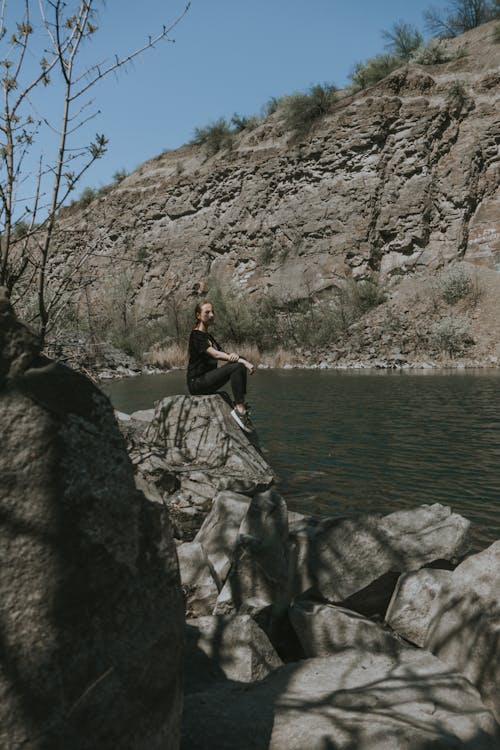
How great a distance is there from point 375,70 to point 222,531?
109 ft

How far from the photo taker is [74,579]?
1.43 m

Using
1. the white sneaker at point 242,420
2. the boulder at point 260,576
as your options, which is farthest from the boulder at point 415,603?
the white sneaker at point 242,420

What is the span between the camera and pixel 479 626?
97.3 inches

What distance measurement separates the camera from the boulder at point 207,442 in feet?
21.4

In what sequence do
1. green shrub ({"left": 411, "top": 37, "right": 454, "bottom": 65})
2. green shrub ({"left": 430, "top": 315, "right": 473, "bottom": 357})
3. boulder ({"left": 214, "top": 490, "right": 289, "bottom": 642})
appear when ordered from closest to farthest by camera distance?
boulder ({"left": 214, "top": 490, "right": 289, "bottom": 642})
green shrub ({"left": 430, "top": 315, "right": 473, "bottom": 357})
green shrub ({"left": 411, "top": 37, "right": 454, "bottom": 65})

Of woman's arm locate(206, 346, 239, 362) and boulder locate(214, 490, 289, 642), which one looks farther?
woman's arm locate(206, 346, 239, 362)

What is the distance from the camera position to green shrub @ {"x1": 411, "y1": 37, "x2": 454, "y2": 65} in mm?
29656

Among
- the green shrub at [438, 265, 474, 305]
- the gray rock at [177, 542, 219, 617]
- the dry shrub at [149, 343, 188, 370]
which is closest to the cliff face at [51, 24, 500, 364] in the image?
the green shrub at [438, 265, 474, 305]

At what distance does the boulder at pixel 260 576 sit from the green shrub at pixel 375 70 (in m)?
32.8

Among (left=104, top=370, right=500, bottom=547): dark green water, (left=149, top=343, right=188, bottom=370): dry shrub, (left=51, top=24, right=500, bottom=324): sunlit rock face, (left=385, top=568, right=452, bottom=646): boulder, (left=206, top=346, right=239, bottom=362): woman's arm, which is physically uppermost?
(left=51, top=24, right=500, bottom=324): sunlit rock face

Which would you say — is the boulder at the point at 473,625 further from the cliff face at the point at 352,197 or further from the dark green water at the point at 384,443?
the cliff face at the point at 352,197

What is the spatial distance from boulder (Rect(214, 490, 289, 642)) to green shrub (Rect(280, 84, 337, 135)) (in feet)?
104

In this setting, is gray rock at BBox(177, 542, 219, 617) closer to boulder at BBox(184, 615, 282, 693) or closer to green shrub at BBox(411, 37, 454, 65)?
boulder at BBox(184, 615, 282, 693)

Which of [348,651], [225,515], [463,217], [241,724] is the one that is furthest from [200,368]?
[463,217]
